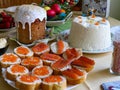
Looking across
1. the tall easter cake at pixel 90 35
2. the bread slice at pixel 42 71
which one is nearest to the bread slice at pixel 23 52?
the bread slice at pixel 42 71

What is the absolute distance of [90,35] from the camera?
3.86 ft

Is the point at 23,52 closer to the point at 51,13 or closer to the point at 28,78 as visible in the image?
the point at 28,78

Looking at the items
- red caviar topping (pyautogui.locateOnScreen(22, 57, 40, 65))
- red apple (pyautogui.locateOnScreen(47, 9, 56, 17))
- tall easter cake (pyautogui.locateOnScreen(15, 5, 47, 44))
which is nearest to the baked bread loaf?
red caviar topping (pyautogui.locateOnScreen(22, 57, 40, 65))

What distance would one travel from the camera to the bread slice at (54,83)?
33.8 inches

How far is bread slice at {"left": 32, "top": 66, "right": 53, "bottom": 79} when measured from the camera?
91 centimetres

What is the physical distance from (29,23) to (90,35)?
0.98 ft

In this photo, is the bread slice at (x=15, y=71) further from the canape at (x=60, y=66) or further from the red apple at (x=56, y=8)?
the red apple at (x=56, y=8)

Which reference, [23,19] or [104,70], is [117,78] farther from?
[23,19]

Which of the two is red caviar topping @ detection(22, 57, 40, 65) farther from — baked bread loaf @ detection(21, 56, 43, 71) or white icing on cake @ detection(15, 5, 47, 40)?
white icing on cake @ detection(15, 5, 47, 40)

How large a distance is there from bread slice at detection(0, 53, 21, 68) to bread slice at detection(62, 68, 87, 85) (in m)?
0.20

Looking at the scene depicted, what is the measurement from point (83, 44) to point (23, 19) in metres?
0.31

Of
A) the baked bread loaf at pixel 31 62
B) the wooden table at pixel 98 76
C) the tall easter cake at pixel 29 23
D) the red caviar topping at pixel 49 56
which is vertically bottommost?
the wooden table at pixel 98 76

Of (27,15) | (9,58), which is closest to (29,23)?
(27,15)

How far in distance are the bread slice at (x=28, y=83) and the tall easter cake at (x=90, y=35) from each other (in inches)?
14.8
